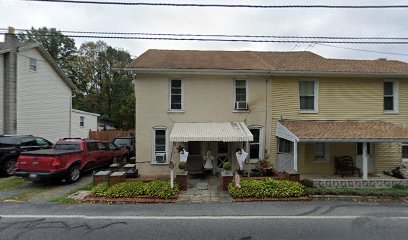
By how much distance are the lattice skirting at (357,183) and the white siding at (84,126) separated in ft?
71.9

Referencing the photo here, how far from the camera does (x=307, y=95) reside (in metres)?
A: 13.0

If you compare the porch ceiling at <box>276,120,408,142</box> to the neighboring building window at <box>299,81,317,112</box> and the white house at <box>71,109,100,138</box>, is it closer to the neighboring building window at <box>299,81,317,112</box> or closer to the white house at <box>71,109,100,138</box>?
the neighboring building window at <box>299,81,317,112</box>

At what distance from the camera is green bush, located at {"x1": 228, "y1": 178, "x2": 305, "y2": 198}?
8.60 m

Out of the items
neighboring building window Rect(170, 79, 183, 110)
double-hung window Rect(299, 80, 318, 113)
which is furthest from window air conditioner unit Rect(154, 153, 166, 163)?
double-hung window Rect(299, 80, 318, 113)

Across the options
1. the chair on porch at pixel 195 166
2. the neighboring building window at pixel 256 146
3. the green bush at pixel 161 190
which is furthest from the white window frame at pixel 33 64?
the neighboring building window at pixel 256 146

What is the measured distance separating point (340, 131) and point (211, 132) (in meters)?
5.83

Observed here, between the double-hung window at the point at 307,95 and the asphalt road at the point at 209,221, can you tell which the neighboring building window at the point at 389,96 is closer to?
the double-hung window at the point at 307,95

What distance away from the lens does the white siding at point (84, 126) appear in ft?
78.4

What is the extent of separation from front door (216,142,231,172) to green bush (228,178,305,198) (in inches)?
140

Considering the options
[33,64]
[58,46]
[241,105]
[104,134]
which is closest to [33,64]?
[33,64]

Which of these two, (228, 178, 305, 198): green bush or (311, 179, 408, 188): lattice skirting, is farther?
(311, 179, 408, 188): lattice skirting

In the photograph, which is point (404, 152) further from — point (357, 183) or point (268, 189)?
point (268, 189)

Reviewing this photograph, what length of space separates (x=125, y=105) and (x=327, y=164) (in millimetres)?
29097

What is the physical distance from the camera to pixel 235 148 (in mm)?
12711
